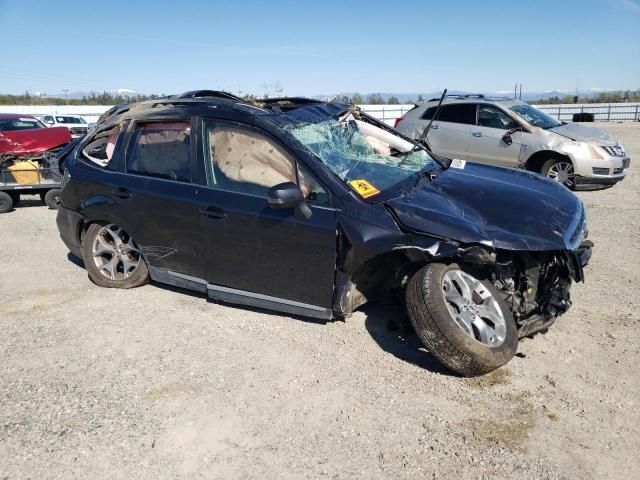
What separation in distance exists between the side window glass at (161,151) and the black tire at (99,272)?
81cm

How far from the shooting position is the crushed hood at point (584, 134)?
355 inches

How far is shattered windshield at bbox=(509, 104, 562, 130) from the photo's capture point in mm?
9594

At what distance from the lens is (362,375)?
3496mm

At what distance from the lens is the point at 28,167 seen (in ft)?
30.4

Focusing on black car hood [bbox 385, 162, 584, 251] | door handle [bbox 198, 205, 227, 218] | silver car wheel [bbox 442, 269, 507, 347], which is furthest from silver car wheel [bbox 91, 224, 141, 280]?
silver car wheel [bbox 442, 269, 507, 347]

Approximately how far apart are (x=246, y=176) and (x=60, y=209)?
2.45 m

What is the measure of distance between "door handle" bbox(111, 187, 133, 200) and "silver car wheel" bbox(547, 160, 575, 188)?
279 inches

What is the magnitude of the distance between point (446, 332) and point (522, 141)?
7.15 meters

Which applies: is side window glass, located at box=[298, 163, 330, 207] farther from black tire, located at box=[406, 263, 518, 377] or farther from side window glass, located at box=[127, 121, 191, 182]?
side window glass, located at box=[127, 121, 191, 182]

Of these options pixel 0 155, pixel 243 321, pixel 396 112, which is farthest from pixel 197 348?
pixel 396 112

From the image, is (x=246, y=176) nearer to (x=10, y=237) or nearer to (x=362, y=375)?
(x=362, y=375)

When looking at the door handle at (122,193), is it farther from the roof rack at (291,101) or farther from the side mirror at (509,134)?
the side mirror at (509,134)

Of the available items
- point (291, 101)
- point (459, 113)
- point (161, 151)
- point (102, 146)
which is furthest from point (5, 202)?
point (459, 113)


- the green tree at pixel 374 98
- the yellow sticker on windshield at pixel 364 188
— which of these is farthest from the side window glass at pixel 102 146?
the green tree at pixel 374 98
